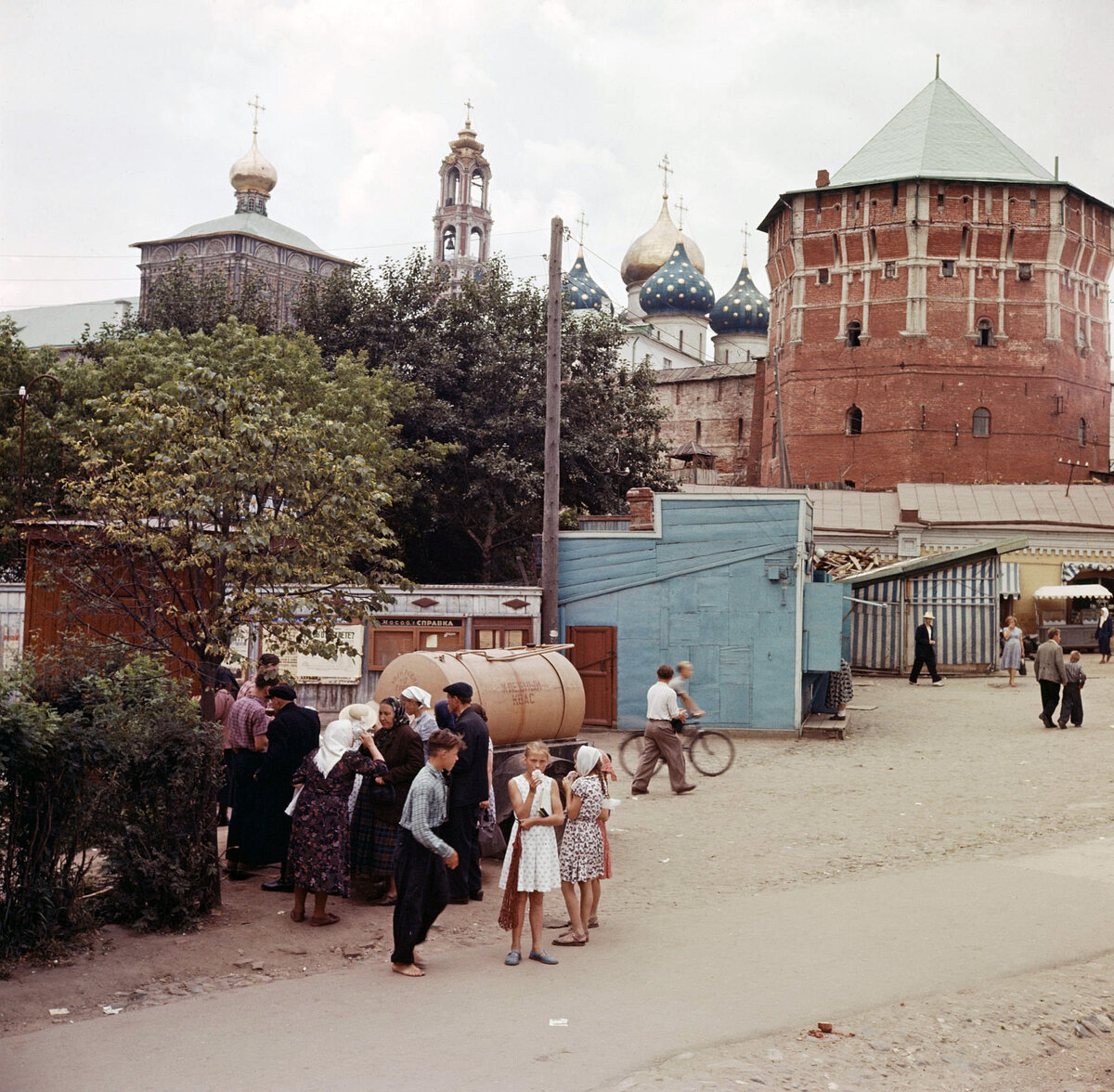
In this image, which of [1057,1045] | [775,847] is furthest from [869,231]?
[1057,1045]

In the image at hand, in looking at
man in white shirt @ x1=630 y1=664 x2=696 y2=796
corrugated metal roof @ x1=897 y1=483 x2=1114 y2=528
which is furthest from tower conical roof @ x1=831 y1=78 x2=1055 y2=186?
man in white shirt @ x1=630 y1=664 x2=696 y2=796

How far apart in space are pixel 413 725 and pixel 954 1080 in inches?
223

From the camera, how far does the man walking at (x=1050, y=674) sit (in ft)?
70.5

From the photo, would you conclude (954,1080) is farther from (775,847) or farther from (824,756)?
(824,756)

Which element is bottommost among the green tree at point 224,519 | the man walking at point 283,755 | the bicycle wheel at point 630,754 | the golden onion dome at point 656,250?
the bicycle wheel at point 630,754

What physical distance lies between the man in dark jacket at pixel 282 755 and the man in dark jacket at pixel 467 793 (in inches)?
46.8

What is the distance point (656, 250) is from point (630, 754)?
7713cm

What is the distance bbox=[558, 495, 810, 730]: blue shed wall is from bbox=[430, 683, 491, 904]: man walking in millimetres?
12006

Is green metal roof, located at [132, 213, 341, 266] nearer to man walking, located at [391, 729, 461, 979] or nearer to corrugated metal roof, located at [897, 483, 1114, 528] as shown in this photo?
Answer: corrugated metal roof, located at [897, 483, 1114, 528]

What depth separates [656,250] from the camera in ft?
301

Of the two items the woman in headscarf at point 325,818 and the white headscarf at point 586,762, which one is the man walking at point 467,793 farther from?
the white headscarf at point 586,762

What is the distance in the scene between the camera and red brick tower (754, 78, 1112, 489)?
179 feet

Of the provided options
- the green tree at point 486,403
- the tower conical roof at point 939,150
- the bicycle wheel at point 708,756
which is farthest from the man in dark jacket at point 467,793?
the tower conical roof at point 939,150

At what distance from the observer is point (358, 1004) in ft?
24.9
